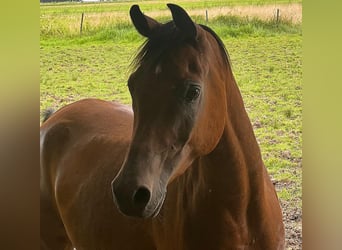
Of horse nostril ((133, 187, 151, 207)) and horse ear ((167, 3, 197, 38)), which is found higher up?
horse ear ((167, 3, 197, 38))

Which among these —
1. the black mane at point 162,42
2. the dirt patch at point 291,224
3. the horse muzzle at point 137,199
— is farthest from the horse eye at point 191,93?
the dirt patch at point 291,224

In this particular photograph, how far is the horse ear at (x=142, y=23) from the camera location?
1.42m

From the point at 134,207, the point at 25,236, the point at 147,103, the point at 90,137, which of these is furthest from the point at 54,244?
the point at 147,103

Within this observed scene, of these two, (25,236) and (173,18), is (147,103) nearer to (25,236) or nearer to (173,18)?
(173,18)

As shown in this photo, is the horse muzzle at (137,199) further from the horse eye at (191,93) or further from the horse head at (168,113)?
the horse eye at (191,93)

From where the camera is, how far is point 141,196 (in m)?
1.32

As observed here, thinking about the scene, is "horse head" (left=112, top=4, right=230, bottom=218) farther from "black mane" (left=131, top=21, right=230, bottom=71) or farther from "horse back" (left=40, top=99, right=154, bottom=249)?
"horse back" (left=40, top=99, right=154, bottom=249)

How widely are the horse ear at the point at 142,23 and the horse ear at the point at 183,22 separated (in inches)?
3.0

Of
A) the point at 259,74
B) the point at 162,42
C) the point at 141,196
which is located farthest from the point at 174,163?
the point at 259,74

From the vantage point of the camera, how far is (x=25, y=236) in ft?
6.24

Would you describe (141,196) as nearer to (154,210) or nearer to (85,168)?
(154,210)

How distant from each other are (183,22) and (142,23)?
14 centimetres

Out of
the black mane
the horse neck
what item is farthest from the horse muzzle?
the black mane

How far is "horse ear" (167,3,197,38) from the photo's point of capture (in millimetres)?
1351
